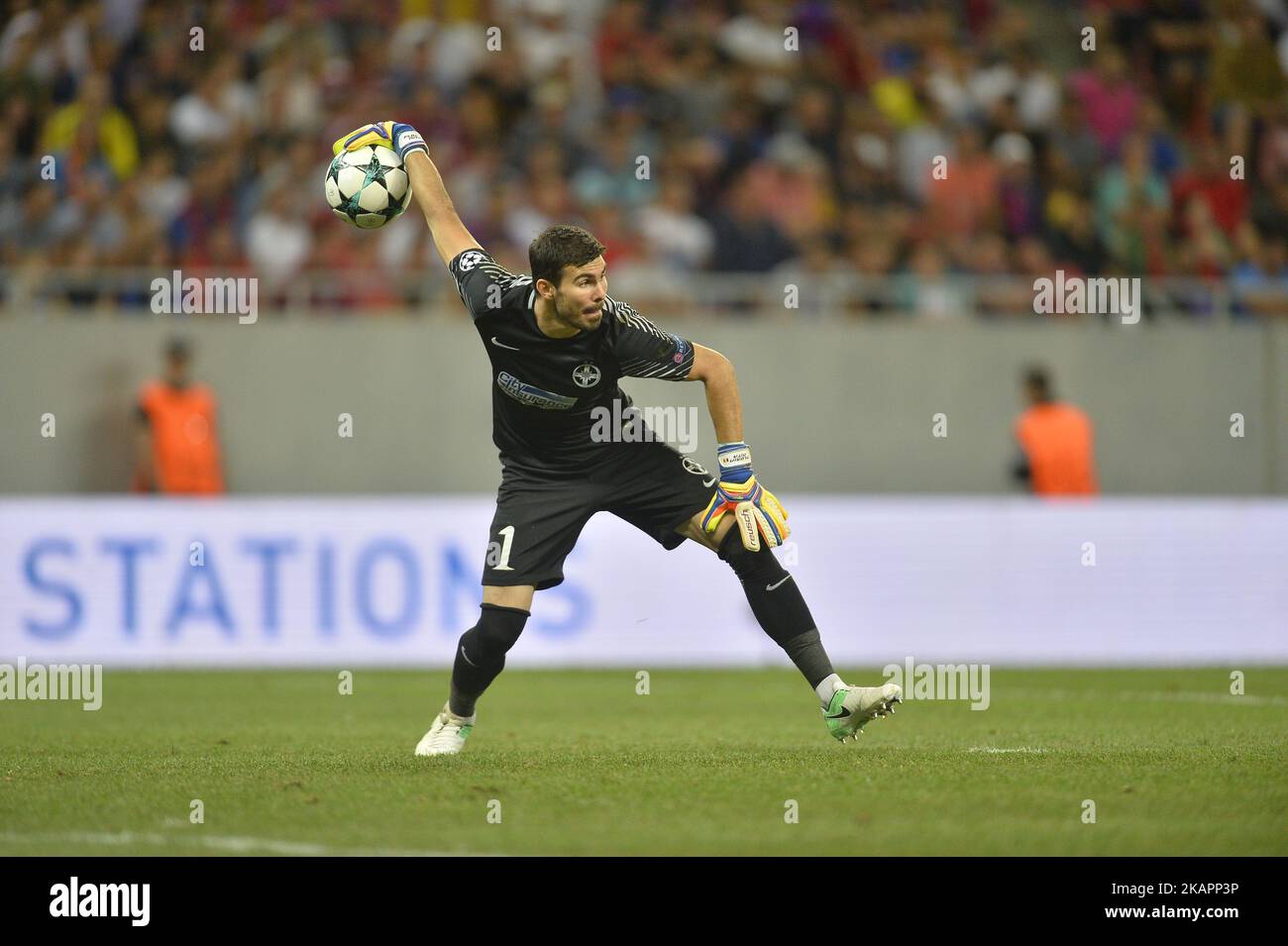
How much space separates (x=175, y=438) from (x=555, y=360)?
790 centimetres

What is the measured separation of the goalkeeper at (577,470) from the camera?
309 inches

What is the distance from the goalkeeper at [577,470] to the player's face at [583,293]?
11 mm

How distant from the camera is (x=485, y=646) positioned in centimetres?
790

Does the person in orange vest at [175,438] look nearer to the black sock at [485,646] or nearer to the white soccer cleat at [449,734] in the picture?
the white soccer cleat at [449,734]

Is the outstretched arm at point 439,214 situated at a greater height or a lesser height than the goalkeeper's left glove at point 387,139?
lesser

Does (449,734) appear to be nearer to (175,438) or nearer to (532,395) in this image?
(532,395)

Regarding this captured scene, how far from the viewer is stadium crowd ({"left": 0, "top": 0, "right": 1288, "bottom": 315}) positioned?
15.7 metres

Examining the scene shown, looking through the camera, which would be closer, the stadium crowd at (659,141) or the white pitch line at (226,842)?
the white pitch line at (226,842)

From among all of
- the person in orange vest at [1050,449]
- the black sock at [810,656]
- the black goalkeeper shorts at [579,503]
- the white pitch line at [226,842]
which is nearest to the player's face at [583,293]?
the black goalkeeper shorts at [579,503]

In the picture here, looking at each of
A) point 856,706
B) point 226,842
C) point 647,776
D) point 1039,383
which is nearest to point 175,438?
point 1039,383

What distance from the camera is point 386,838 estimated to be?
20.1 ft

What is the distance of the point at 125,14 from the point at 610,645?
7.31 meters

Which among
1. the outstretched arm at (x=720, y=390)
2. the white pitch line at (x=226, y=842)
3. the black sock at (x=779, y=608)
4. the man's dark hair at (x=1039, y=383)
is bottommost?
the white pitch line at (x=226, y=842)
